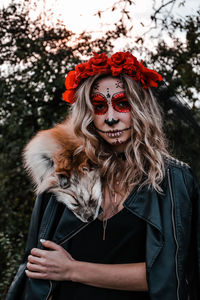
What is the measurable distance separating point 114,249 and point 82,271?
0.22m

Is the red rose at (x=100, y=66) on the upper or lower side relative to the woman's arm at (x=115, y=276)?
upper

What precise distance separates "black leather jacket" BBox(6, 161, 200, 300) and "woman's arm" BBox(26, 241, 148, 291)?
64mm

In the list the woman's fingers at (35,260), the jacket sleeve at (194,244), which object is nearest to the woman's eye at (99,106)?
the jacket sleeve at (194,244)

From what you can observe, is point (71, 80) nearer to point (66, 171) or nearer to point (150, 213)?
point (66, 171)

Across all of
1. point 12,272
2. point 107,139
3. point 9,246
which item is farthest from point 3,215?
point 107,139

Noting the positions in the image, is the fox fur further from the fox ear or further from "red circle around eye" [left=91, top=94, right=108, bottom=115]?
"red circle around eye" [left=91, top=94, right=108, bottom=115]

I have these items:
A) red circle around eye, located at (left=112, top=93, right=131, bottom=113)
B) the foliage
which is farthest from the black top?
the foliage

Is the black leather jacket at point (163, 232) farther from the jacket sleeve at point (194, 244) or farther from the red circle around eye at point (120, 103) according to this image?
the red circle around eye at point (120, 103)

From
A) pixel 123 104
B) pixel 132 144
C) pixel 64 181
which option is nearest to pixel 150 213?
pixel 132 144

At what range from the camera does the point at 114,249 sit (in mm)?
2061

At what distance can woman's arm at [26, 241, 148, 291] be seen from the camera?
1.98 m

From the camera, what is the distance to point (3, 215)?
4.00 m

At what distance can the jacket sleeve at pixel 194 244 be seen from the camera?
6.97 feet

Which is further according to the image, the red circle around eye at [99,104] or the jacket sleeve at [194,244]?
the red circle around eye at [99,104]
